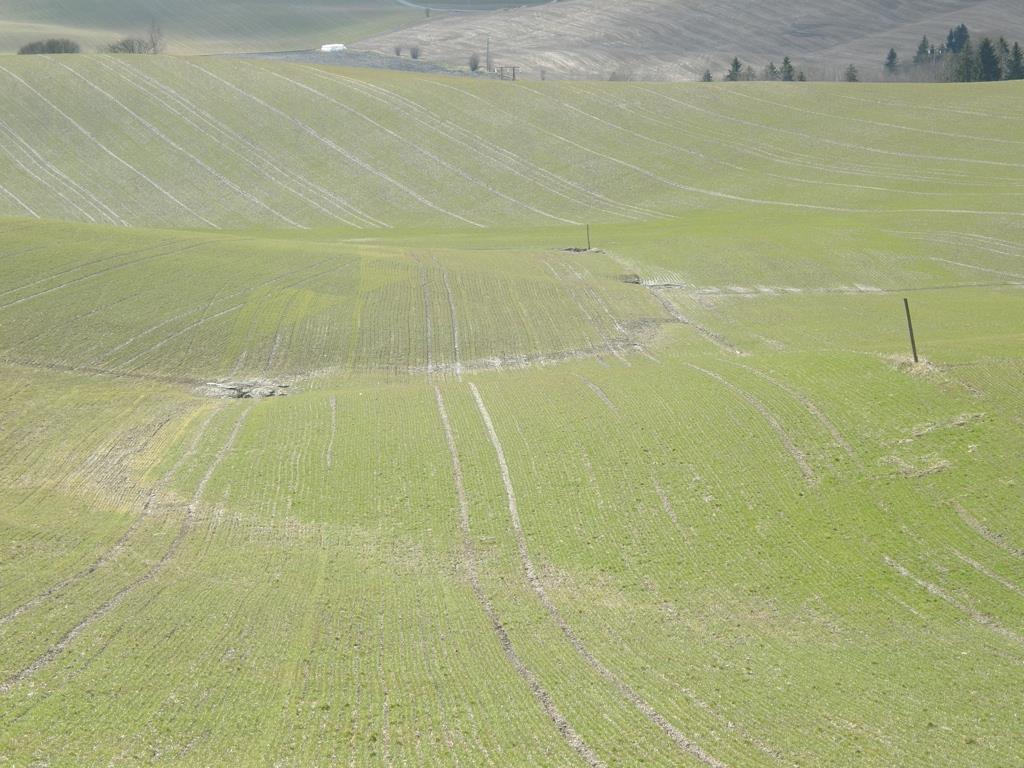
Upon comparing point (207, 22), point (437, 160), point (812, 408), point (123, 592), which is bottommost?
point (123, 592)

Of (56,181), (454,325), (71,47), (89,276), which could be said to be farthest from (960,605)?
(71,47)

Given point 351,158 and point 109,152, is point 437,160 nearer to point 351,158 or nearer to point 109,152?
point 351,158

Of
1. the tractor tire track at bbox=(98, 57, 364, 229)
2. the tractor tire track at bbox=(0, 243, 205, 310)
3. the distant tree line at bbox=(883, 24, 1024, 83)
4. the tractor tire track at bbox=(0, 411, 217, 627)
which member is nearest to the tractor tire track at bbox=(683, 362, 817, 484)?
the tractor tire track at bbox=(0, 411, 217, 627)

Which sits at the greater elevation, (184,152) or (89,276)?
(184,152)

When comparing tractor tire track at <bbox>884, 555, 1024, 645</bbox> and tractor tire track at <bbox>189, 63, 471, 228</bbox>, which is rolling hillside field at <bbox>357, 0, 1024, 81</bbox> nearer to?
tractor tire track at <bbox>189, 63, 471, 228</bbox>

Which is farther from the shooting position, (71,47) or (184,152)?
(71,47)

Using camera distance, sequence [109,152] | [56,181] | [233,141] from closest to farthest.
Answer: [56,181] < [109,152] < [233,141]

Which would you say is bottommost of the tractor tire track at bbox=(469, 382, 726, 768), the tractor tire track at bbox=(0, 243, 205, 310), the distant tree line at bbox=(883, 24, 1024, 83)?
the tractor tire track at bbox=(469, 382, 726, 768)
